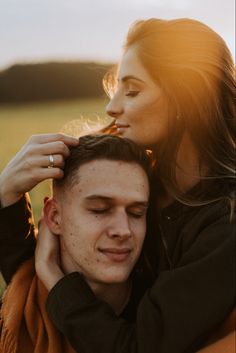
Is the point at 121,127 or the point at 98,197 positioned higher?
the point at 121,127

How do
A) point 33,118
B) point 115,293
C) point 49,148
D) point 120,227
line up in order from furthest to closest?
point 33,118, point 115,293, point 49,148, point 120,227

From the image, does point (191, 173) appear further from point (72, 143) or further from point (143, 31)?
point (143, 31)

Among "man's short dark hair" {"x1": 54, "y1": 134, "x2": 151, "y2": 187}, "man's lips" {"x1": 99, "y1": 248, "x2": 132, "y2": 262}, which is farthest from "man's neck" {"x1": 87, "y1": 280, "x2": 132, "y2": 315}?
"man's short dark hair" {"x1": 54, "y1": 134, "x2": 151, "y2": 187}

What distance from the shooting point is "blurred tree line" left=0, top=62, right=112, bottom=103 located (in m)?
32.5

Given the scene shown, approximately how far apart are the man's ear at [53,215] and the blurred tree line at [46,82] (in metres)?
27.4

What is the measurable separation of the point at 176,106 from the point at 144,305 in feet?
3.74

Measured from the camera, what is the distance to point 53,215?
10.3 ft

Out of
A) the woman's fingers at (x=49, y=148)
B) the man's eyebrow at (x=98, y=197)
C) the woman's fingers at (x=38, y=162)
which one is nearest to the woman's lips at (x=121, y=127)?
the woman's fingers at (x=38, y=162)

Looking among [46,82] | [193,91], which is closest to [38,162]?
[193,91]

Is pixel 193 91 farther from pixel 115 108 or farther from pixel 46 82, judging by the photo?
pixel 46 82

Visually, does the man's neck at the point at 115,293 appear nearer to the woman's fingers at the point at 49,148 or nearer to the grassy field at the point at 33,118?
the woman's fingers at the point at 49,148

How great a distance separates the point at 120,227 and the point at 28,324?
0.69 metres

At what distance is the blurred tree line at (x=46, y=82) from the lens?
3253 centimetres

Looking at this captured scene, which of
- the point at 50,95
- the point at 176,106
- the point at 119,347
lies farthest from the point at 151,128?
the point at 50,95
